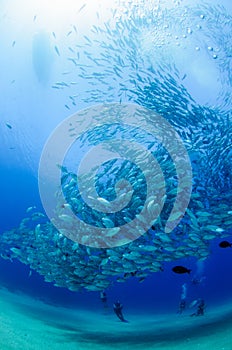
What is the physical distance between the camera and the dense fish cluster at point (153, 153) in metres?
7.24

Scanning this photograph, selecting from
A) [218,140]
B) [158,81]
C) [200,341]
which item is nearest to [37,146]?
[158,81]

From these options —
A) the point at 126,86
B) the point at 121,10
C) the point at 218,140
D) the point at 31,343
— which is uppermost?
the point at 121,10

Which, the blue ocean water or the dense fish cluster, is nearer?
the dense fish cluster

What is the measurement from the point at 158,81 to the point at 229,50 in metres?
2.12

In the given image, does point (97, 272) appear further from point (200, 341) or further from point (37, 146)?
point (37, 146)

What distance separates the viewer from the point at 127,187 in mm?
7293

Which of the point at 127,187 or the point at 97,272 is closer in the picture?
the point at 127,187

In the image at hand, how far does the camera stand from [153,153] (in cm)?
789

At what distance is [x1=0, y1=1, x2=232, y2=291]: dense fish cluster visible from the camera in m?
7.24

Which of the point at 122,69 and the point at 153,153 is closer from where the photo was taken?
the point at 153,153

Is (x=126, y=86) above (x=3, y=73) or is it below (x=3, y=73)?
below

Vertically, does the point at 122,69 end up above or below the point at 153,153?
above

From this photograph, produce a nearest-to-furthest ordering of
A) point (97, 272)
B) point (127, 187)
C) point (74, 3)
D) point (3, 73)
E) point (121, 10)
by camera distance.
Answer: point (127, 187) < point (97, 272) < point (121, 10) < point (74, 3) < point (3, 73)

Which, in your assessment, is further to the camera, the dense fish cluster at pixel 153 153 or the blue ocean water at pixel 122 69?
→ the blue ocean water at pixel 122 69
